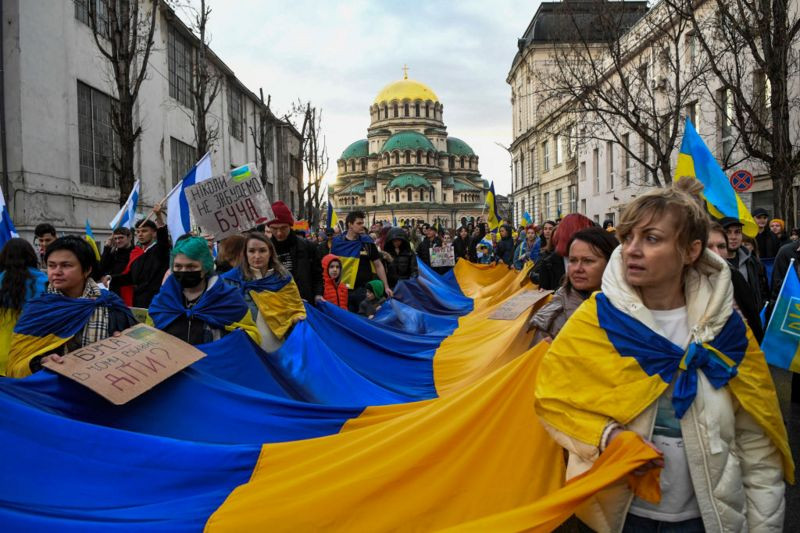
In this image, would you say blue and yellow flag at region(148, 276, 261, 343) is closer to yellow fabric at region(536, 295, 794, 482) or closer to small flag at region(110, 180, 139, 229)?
yellow fabric at region(536, 295, 794, 482)

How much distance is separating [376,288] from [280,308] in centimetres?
377

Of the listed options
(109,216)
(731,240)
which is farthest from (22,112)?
(731,240)

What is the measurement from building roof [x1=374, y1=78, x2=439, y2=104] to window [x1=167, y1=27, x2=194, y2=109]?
338ft

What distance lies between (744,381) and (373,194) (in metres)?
127

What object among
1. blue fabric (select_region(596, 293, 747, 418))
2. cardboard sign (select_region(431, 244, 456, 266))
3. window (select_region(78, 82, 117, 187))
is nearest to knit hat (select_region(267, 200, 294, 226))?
blue fabric (select_region(596, 293, 747, 418))

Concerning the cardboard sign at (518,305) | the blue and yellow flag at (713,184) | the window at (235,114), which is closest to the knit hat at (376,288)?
the cardboard sign at (518,305)

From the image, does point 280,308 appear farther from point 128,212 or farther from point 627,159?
point 627,159

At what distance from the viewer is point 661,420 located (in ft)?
7.78

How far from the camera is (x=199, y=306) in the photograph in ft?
16.7

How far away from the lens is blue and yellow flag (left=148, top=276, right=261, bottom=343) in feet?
16.5

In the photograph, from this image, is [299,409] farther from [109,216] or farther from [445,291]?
[109,216]

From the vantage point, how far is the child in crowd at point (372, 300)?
396 inches

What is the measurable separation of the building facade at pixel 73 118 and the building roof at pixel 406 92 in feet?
340

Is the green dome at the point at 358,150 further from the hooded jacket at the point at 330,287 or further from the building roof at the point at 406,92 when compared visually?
the hooded jacket at the point at 330,287
